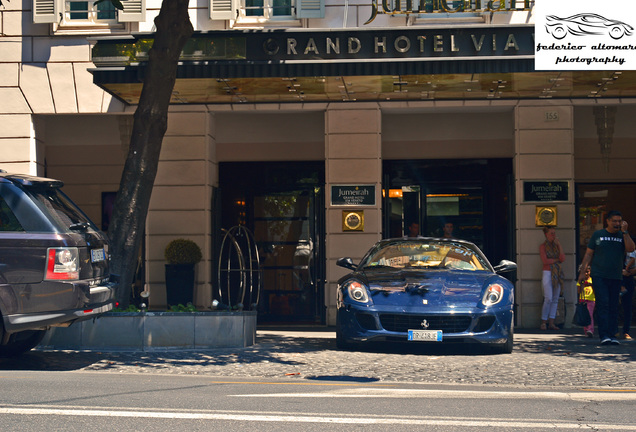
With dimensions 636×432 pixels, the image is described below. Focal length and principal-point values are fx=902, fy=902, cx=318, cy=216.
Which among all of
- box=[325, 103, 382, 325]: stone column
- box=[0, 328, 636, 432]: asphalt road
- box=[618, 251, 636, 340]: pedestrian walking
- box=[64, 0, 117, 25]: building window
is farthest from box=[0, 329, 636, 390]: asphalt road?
box=[64, 0, 117, 25]: building window

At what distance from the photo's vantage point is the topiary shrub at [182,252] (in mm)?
16156

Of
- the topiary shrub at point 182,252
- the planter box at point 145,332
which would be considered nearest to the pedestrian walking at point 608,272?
the planter box at point 145,332

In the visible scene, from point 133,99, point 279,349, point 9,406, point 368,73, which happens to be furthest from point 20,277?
point 133,99

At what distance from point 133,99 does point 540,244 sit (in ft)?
25.3

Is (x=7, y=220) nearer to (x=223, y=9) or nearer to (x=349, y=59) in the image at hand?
(x=349, y=59)

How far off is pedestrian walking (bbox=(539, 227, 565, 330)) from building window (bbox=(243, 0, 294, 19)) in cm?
610

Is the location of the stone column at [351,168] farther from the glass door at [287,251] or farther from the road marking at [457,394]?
the road marking at [457,394]

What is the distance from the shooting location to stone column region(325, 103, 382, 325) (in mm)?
16375

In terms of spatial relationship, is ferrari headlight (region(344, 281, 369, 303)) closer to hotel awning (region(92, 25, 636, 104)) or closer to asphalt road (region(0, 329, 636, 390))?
asphalt road (region(0, 329, 636, 390))

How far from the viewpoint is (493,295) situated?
1034 centimetres

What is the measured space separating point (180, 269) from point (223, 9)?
15.5 feet

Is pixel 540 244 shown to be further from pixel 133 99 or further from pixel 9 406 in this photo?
pixel 9 406

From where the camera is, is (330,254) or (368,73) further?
(330,254)

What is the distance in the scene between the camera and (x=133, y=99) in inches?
630
